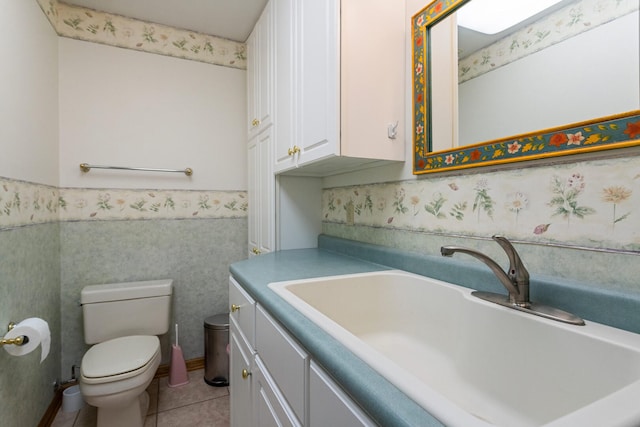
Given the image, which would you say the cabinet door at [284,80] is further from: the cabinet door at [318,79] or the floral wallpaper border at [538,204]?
the floral wallpaper border at [538,204]

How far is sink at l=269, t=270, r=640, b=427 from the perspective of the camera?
1.35ft

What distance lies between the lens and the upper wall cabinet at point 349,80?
43.3 inches

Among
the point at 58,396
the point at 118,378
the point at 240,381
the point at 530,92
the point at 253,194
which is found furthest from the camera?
the point at 253,194

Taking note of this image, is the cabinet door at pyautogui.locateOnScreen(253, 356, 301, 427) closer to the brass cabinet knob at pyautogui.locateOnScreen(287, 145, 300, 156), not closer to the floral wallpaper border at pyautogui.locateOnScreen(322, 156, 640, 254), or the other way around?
the floral wallpaper border at pyautogui.locateOnScreen(322, 156, 640, 254)

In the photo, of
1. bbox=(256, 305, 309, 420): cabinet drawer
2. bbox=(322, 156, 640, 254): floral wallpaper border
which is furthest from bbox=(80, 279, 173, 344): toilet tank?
bbox=(322, 156, 640, 254): floral wallpaper border

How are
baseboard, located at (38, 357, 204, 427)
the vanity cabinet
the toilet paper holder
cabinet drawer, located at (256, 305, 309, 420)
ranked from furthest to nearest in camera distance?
1. baseboard, located at (38, 357, 204, 427)
2. the toilet paper holder
3. cabinet drawer, located at (256, 305, 309, 420)
4. the vanity cabinet

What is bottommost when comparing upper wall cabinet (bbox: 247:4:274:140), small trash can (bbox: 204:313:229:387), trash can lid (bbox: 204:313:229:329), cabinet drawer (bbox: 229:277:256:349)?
small trash can (bbox: 204:313:229:387)

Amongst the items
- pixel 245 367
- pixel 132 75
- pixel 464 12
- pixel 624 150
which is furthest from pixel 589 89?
pixel 132 75

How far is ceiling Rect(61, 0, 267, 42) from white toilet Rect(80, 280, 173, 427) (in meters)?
1.75

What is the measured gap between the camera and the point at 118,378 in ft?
4.61

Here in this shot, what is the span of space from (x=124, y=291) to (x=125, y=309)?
0.11 m

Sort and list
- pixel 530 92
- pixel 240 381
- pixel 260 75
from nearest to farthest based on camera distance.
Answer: pixel 530 92 → pixel 240 381 → pixel 260 75

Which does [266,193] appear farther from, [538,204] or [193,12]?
[538,204]

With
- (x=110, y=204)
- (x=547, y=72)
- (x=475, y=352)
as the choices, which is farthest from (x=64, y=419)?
(x=547, y=72)
